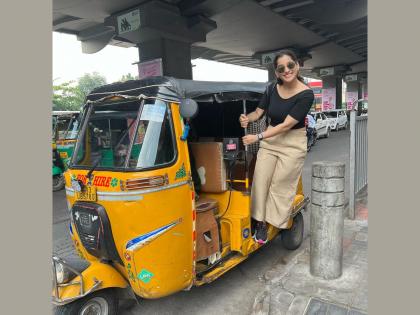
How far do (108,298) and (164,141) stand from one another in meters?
1.50

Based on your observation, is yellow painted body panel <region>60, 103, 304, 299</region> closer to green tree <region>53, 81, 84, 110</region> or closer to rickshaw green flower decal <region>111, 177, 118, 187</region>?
rickshaw green flower decal <region>111, 177, 118, 187</region>

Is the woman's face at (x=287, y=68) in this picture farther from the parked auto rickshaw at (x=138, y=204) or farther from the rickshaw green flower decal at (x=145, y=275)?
the rickshaw green flower decal at (x=145, y=275)

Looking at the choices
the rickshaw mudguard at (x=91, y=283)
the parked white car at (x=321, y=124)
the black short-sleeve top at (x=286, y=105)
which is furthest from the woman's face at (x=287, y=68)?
the parked white car at (x=321, y=124)

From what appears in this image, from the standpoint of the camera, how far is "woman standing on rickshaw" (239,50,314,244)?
11.7 feet

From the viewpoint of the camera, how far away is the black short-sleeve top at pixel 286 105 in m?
3.57

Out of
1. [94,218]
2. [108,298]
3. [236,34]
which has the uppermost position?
[236,34]

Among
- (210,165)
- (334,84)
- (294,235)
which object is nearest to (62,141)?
(210,165)

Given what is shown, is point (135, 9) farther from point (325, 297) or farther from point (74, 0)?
point (325, 297)

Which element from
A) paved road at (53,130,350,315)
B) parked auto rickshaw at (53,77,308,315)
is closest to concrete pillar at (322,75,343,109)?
paved road at (53,130,350,315)

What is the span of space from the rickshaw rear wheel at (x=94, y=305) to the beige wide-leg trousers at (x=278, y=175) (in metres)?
1.74

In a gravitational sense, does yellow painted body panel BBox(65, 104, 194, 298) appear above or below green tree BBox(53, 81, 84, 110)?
below

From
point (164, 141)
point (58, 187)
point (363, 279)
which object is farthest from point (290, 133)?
point (58, 187)

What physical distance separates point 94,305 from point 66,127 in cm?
874

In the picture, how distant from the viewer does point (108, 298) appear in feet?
10.4
